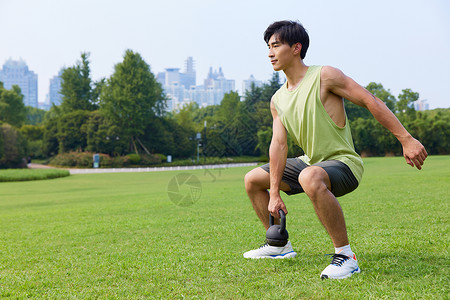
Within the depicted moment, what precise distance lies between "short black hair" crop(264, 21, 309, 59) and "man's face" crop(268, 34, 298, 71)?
34 mm

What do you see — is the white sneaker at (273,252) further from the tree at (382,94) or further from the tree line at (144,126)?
the tree at (382,94)

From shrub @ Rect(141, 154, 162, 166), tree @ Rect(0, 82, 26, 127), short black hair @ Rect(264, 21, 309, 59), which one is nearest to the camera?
short black hair @ Rect(264, 21, 309, 59)

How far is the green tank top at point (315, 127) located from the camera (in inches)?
125

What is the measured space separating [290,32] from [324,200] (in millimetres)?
1369

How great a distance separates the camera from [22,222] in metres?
7.53

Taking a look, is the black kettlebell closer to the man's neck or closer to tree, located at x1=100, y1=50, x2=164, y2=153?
the man's neck

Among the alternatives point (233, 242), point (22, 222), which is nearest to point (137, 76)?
point (22, 222)

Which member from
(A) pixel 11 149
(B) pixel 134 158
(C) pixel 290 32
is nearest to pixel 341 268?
(C) pixel 290 32

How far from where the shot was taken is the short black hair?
10.9ft

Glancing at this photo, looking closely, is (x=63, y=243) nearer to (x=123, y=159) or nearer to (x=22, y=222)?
(x=22, y=222)

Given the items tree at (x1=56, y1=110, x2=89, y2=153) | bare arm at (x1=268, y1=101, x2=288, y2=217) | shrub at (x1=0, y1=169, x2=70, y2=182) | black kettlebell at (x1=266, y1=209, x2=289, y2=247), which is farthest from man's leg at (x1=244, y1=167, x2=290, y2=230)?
tree at (x1=56, y1=110, x2=89, y2=153)

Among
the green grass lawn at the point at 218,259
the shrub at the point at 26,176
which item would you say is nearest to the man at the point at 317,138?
the green grass lawn at the point at 218,259

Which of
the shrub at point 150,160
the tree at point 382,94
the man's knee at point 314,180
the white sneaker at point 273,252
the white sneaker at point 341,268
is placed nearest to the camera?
the white sneaker at point 341,268

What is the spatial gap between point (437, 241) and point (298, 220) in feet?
7.33
